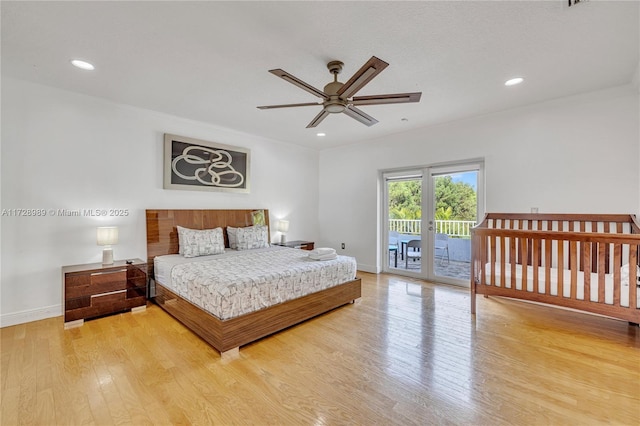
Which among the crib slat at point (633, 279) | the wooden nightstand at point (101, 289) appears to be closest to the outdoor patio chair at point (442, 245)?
the crib slat at point (633, 279)

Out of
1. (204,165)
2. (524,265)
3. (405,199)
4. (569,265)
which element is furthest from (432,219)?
(204,165)

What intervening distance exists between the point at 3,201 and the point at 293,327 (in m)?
3.36

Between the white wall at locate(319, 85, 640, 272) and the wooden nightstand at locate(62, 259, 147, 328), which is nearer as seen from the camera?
the wooden nightstand at locate(62, 259, 147, 328)

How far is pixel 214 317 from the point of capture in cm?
235

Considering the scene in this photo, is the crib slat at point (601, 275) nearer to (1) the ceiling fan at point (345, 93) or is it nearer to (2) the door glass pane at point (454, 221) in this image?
(2) the door glass pane at point (454, 221)

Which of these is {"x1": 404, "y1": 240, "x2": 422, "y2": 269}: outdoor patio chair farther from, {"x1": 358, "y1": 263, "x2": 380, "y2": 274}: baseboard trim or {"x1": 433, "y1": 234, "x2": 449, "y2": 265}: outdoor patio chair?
{"x1": 358, "y1": 263, "x2": 380, "y2": 274}: baseboard trim

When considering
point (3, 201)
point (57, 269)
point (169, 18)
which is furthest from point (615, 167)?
point (3, 201)

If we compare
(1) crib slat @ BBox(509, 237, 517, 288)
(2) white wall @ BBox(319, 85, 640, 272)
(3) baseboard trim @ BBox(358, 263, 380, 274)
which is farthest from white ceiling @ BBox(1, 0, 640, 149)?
(3) baseboard trim @ BBox(358, 263, 380, 274)

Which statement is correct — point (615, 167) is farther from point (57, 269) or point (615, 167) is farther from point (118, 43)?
point (57, 269)

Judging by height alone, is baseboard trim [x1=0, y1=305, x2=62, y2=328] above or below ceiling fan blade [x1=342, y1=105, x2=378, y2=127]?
below

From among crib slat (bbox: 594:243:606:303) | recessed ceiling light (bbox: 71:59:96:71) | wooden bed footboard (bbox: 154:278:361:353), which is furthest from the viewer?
recessed ceiling light (bbox: 71:59:96:71)

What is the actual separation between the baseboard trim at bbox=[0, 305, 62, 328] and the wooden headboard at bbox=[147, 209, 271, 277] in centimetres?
100

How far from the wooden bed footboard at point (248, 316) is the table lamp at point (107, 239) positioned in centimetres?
66

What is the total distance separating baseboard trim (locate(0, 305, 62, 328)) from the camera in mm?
2860
